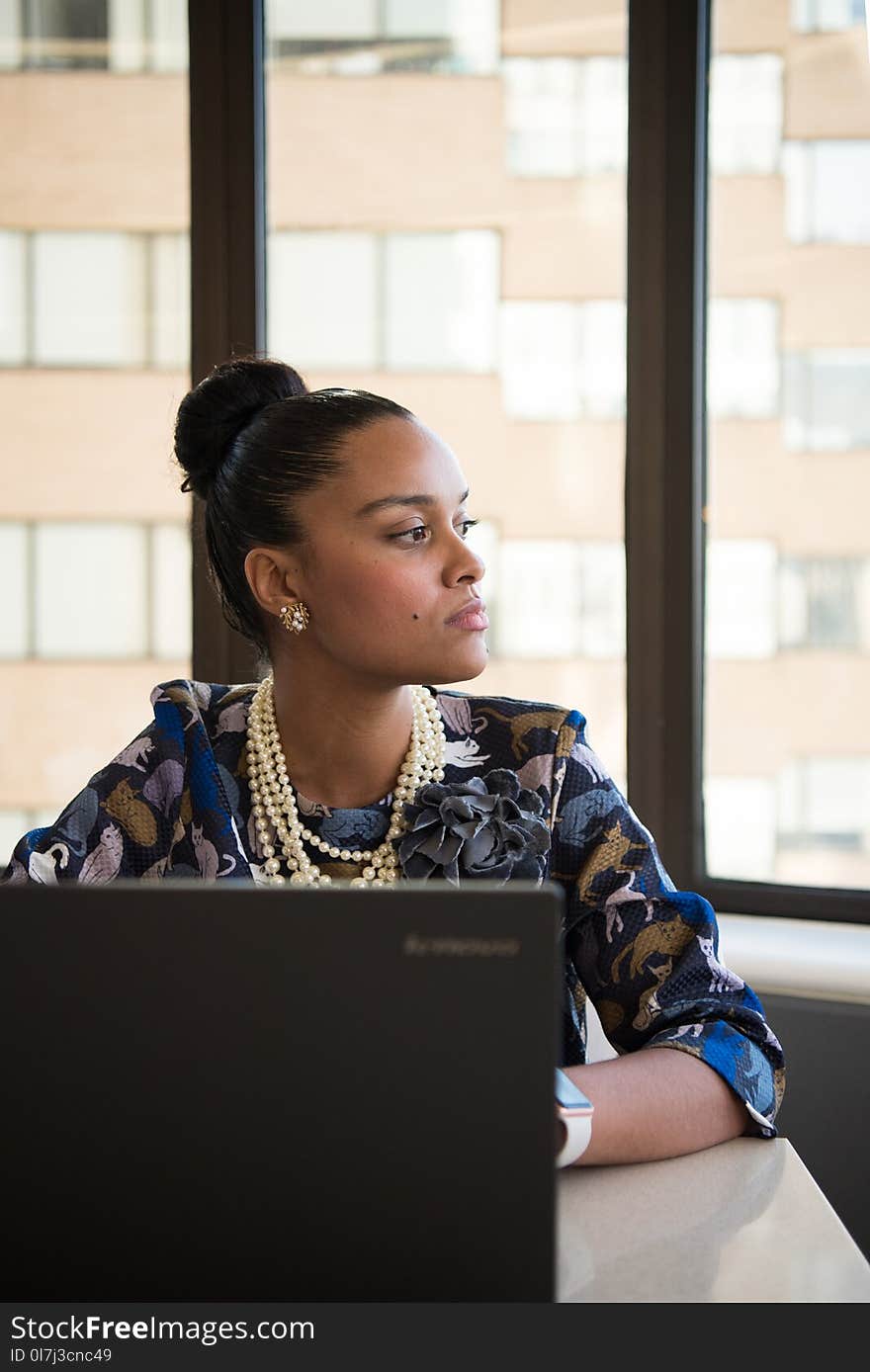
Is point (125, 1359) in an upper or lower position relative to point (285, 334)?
lower

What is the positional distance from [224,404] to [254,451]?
0.09m

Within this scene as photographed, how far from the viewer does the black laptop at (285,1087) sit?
1.79 feet

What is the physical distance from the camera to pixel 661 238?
2.38m

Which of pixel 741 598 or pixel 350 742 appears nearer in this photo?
pixel 350 742

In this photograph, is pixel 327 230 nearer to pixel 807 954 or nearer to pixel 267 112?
pixel 267 112

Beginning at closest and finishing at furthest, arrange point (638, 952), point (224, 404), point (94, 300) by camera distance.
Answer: point (638, 952), point (224, 404), point (94, 300)

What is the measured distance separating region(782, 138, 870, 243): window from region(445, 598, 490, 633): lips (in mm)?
1240

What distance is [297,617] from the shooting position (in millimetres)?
1554

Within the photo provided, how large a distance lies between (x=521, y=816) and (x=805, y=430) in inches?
48.1

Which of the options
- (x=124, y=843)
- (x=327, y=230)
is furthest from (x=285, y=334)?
(x=124, y=843)

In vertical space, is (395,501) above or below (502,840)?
above

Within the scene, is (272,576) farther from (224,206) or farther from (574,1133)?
(224,206)

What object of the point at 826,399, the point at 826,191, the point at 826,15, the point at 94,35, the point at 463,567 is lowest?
the point at 463,567

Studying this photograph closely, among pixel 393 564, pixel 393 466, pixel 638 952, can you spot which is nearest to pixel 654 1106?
pixel 638 952
